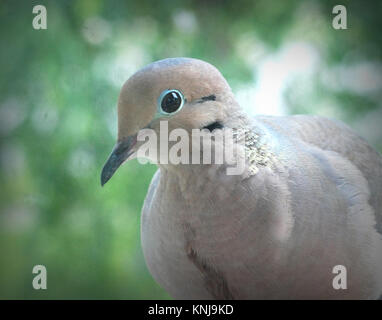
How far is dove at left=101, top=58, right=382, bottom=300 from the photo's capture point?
0.95 metres

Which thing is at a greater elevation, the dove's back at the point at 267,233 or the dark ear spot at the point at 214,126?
the dark ear spot at the point at 214,126

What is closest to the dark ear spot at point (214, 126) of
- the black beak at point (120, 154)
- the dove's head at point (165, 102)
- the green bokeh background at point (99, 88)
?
the dove's head at point (165, 102)

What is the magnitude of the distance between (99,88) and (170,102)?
3.23 ft

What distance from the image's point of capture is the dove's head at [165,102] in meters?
0.93

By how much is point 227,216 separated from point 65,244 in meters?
1.19

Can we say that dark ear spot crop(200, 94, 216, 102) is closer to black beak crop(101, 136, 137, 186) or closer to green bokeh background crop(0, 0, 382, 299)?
black beak crop(101, 136, 137, 186)

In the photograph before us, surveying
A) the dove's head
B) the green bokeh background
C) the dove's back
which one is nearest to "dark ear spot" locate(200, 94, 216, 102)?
the dove's head

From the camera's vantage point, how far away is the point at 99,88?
1.87m

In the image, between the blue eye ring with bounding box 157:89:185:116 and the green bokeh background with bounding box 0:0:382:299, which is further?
the green bokeh background with bounding box 0:0:382:299

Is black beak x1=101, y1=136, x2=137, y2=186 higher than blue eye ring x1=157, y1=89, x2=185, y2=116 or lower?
lower

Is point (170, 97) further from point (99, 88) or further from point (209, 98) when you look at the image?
point (99, 88)

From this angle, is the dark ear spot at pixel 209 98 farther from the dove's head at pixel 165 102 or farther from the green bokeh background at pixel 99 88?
the green bokeh background at pixel 99 88

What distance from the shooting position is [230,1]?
190 cm
